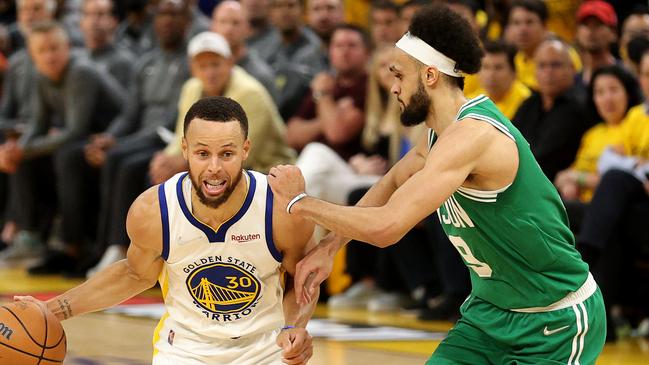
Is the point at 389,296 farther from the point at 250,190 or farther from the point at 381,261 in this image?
the point at 250,190

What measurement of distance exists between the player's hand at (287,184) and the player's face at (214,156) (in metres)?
0.17

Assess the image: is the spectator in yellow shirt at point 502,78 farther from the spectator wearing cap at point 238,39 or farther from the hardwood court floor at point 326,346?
the spectator wearing cap at point 238,39

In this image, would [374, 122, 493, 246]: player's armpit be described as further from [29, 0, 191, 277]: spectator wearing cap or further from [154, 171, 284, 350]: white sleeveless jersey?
[29, 0, 191, 277]: spectator wearing cap

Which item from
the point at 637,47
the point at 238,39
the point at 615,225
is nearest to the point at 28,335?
the point at 615,225

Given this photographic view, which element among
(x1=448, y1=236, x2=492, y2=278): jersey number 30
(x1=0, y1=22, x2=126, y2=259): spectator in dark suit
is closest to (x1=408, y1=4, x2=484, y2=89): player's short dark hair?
(x1=448, y1=236, x2=492, y2=278): jersey number 30

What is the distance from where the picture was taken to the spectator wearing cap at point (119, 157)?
1061 cm

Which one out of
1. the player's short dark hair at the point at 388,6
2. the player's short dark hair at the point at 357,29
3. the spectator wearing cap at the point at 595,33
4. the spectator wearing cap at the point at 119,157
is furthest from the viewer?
the spectator wearing cap at the point at 119,157

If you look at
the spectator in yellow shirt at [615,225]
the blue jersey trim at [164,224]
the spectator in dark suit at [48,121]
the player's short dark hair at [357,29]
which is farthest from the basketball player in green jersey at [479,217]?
the spectator in dark suit at [48,121]

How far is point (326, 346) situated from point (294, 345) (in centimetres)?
299

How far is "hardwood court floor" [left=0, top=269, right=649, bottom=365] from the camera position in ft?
22.6

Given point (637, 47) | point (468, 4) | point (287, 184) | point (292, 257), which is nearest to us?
point (287, 184)

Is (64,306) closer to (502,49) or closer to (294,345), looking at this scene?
(294,345)

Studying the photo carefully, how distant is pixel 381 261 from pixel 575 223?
1787 mm

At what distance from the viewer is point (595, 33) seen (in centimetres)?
908
